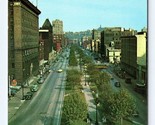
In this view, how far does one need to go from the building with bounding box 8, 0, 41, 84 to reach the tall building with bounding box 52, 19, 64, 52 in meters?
0.14

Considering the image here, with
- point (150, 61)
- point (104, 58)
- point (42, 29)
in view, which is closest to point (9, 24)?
point (42, 29)

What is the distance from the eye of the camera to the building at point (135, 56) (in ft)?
6.36

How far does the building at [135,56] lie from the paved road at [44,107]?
0.51 metres

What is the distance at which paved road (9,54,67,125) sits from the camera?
81.3 inches

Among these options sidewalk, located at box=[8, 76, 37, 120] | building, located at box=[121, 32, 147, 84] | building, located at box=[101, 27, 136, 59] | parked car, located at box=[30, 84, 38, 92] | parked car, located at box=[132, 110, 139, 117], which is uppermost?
building, located at box=[101, 27, 136, 59]

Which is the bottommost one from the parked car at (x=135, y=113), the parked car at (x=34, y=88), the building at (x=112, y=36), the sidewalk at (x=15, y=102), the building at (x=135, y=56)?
the parked car at (x=135, y=113)

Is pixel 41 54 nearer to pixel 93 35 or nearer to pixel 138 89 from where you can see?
pixel 93 35

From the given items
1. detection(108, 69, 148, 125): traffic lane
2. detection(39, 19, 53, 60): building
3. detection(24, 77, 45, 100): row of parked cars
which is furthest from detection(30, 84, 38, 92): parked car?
detection(108, 69, 148, 125): traffic lane

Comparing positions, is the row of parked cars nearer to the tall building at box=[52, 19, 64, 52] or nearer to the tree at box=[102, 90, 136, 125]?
the tall building at box=[52, 19, 64, 52]

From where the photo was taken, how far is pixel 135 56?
6.98ft

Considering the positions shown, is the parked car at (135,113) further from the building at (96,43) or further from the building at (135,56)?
the building at (96,43)

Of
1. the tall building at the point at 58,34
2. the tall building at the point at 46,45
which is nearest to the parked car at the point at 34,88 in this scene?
the tall building at the point at 46,45

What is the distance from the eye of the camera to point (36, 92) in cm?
217
